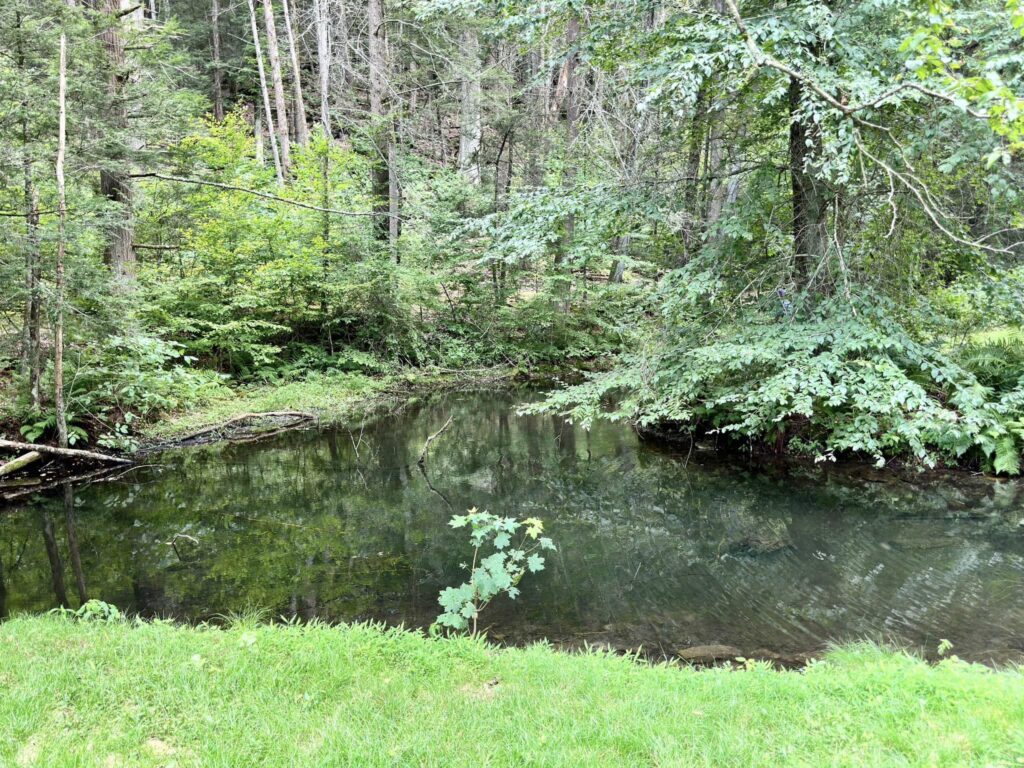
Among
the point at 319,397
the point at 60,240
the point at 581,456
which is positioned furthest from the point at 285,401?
the point at 581,456

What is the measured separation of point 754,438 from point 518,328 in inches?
382

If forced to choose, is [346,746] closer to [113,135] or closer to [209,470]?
[209,470]

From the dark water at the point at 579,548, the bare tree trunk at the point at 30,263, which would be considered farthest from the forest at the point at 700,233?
the dark water at the point at 579,548

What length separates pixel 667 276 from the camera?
28.6ft

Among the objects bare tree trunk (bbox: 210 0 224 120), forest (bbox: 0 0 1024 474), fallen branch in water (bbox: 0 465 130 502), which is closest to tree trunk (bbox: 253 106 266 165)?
bare tree trunk (bbox: 210 0 224 120)

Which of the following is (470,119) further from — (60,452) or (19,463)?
(19,463)

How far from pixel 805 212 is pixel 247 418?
9.61 m

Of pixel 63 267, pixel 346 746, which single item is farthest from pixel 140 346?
pixel 346 746

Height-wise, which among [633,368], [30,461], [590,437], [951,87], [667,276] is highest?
[951,87]

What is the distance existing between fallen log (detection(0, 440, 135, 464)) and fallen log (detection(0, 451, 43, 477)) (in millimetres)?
73

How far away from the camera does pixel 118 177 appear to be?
31.2 feet

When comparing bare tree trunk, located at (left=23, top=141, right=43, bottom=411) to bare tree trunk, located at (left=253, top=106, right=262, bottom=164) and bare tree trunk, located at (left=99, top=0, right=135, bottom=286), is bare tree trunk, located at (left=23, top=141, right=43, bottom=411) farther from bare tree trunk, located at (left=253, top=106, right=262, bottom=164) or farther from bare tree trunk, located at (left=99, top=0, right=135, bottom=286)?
bare tree trunk, located at (left=253, top=106, right=262, bottom=164)

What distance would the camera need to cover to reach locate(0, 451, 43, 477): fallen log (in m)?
7.80

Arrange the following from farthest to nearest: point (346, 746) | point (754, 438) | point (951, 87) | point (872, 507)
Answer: point (754, 438) → point (872, 507) → point (346, 746) → point (951, 87)
